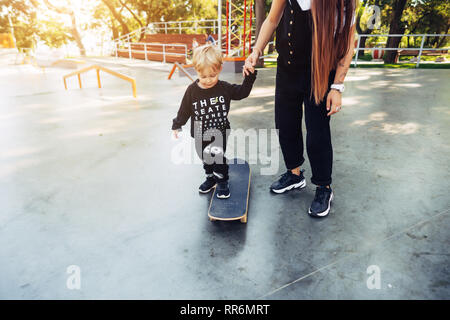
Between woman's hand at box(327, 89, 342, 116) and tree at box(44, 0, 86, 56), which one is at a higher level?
tree at box(44, 0, 86, 56)

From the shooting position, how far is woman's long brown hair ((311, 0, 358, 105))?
5.82 feet

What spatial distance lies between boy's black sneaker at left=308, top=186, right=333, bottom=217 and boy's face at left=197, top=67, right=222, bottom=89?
1.18 metres

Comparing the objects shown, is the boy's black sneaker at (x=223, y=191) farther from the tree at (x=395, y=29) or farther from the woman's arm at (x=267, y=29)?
the tree at (x=395, y=29)

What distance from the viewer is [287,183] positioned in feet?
8.59

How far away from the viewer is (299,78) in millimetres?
2123

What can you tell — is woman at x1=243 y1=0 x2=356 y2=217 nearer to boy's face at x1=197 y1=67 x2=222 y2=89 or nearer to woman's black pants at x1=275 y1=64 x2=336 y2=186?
woman's black pants at x1=275 y1=64 x2=336 y2=186

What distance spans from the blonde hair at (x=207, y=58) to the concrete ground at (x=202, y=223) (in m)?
1.10

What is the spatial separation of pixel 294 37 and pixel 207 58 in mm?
605

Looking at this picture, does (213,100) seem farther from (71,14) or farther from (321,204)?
(71,14)

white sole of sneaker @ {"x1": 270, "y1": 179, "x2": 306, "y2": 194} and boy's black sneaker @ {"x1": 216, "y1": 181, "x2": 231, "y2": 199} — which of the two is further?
white sole of sneaker @ {"x1": 270, "y1": 179, "x2": 306, "y2": 194}
